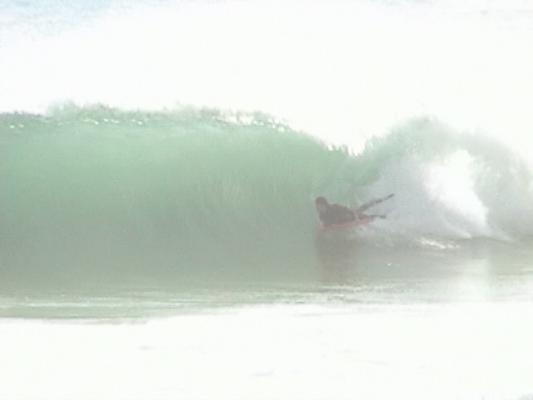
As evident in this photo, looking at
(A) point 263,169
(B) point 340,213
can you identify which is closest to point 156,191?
(A) point 263,169

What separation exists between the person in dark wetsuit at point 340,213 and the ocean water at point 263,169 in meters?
0.07

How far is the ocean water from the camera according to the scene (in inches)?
155

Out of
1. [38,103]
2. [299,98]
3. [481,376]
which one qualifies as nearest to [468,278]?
[481,376]

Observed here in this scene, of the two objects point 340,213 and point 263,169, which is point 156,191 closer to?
point 263,169

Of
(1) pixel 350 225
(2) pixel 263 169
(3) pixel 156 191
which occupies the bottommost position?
(1) pixel 350 225

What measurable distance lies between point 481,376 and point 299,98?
12.4 ft

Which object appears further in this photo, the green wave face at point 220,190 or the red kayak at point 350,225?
the red kayak at point 350,225

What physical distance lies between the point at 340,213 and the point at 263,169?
2.30ft

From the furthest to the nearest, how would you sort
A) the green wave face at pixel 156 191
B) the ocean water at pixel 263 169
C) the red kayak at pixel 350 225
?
the red kayak at pixel 350 225, the green wave face at pixel 156 191, the ocean water at pixel 263 169

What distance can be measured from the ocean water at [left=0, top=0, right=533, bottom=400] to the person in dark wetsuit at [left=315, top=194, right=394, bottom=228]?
7cm

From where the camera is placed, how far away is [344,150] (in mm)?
6074

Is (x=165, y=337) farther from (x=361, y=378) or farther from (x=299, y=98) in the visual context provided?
(x=299, y=98)

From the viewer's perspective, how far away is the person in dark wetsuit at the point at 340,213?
5.41 m

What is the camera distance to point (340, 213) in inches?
215
